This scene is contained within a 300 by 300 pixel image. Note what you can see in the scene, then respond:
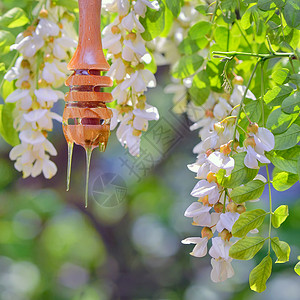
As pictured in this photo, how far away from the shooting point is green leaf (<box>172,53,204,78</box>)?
1.95ft

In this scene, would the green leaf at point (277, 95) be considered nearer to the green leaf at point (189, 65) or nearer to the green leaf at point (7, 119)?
the green leaf at point (189, 65)

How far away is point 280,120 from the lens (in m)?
0.43

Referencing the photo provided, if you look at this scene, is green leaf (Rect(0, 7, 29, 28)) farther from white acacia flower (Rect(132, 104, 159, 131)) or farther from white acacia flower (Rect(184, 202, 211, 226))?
white acacia flower (Rect(184, 202, 211, 226))

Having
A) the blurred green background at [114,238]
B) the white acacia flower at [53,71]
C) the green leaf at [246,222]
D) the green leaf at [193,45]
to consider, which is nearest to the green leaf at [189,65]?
the green leaf at [193,45]

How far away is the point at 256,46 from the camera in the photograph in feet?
1.93

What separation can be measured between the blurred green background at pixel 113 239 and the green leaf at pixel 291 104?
38.5 inches

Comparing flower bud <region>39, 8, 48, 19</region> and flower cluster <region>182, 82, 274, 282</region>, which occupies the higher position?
flower bud <region>39, 8, 48, 19</region>

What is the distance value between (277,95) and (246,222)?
95mm

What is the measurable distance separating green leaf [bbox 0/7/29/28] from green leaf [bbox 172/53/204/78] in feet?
0.53

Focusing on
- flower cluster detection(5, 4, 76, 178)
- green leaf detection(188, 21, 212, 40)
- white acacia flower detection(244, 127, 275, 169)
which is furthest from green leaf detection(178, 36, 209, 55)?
white acacia flower detection(244, 127, 275, 169)

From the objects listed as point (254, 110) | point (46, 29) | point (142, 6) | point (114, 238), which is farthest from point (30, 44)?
point (114, 238)

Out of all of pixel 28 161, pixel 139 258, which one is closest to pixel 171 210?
pixel 139 258

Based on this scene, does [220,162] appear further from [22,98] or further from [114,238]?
[114,238]

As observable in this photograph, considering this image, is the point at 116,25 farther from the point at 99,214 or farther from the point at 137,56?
the point at 99,214
